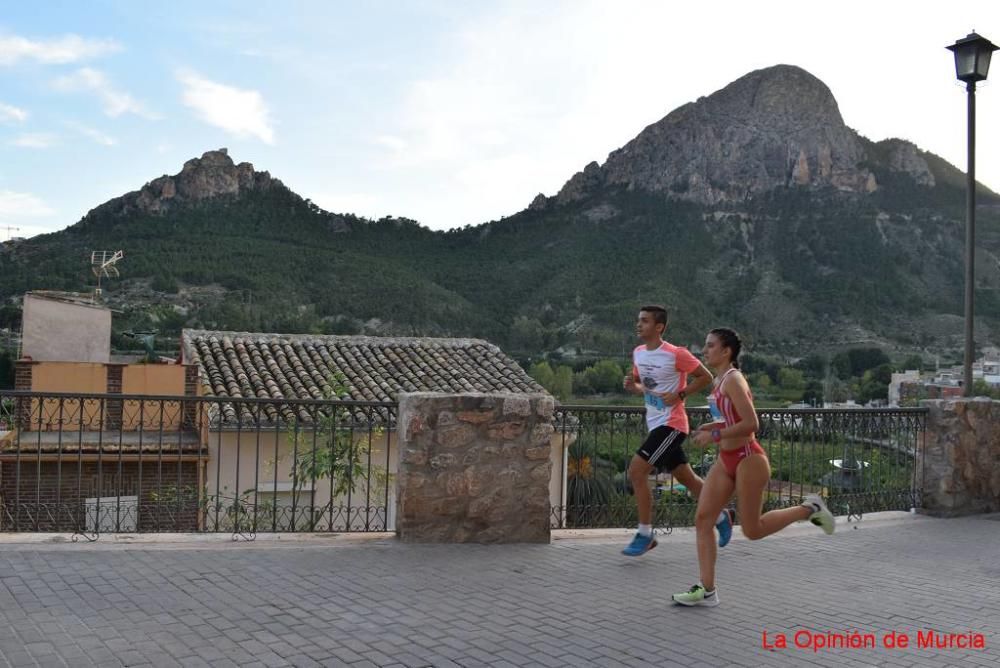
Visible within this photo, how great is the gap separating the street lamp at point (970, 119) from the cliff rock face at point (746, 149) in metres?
71.1

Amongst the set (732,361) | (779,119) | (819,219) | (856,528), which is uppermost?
(779,119)

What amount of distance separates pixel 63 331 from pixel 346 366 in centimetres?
681

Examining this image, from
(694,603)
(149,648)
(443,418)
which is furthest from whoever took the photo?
(443,418)

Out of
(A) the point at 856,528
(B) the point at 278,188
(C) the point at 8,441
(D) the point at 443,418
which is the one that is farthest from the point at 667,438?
(B) the point at 278,188

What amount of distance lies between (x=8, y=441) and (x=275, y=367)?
5805 millimetres

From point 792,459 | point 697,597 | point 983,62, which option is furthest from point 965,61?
Answer: point 697,597

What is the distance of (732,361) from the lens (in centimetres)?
509

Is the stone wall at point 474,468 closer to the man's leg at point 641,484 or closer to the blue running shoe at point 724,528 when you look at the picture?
the man's leg at point 641,484

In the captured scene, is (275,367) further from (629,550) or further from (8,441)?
Result: (629,550)

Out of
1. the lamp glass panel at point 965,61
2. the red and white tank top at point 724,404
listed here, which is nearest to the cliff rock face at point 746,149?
the lamp glass panel at point 965,61

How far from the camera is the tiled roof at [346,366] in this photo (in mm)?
18125

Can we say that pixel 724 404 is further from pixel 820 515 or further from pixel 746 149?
pixel 746 149

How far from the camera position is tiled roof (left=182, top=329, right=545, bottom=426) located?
59.5ft

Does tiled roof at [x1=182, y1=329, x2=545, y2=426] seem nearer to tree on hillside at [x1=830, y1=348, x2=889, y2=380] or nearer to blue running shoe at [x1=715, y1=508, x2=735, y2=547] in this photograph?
blue running shoe at [x1=715, y1=508, x2=735, y2=547]
